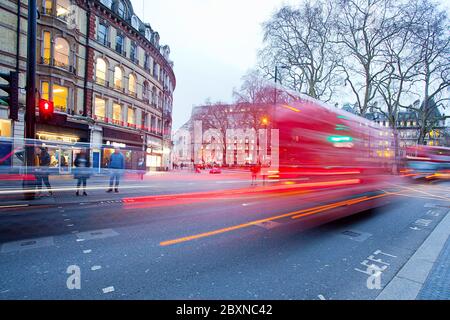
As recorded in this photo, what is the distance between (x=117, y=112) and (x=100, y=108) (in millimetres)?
2175

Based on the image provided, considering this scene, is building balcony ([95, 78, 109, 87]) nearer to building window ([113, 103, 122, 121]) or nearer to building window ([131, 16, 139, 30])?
building window ([113, 103, 122, 121])

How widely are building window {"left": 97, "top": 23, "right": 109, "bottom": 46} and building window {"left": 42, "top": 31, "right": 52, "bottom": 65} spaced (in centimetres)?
501

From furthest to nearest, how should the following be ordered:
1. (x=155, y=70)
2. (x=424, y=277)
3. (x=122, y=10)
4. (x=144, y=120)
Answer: (x=155, y=70) < (x=144, y=120) < (x=122, y=10) < (x=424, y=277)

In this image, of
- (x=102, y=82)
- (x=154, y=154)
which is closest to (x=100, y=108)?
(x=102, y=82)

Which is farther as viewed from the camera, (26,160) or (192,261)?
(26,160)

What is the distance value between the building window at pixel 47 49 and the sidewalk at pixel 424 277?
1002 inches

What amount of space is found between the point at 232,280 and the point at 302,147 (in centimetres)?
963

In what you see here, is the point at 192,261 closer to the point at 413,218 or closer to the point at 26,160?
the point at 413,218

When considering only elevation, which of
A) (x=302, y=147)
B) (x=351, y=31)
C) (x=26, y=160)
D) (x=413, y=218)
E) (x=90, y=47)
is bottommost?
(x=413, y=218)

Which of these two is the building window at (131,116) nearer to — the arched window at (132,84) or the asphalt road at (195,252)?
the arched window at (132,84)

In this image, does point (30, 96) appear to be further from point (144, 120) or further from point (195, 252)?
point (144, 120)

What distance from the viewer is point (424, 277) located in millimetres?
3326

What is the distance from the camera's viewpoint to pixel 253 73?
45.0m

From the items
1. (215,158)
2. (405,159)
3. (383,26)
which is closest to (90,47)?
(383,26)
